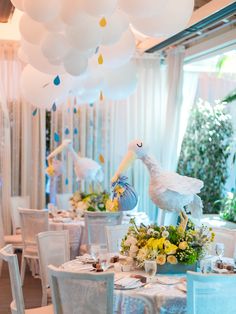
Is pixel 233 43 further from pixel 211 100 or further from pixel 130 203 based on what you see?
pixel 130 203

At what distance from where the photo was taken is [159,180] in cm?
418

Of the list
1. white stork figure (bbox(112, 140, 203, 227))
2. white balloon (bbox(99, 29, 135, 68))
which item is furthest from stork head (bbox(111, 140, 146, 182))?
white balloon (bbox(99, 29, 135, 68))

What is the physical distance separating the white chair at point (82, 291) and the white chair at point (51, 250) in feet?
3.89

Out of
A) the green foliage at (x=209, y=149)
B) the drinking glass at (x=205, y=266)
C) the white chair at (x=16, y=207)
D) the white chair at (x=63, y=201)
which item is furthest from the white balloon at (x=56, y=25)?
the green foliage at (x=209, y=149)

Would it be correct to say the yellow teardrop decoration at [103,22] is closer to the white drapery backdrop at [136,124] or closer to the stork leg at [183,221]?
the stork leg at [183,221]

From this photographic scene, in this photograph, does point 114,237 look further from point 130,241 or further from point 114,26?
point 114,26

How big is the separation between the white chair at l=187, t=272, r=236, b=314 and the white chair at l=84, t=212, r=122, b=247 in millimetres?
2868

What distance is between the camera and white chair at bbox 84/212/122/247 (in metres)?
6.07

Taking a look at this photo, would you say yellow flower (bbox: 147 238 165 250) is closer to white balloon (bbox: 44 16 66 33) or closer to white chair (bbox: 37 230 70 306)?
white chair (bbox: 37 230 70 306)

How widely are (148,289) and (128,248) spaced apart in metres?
0.55

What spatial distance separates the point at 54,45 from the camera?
4.73 meters

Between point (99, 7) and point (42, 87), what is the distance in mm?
2132

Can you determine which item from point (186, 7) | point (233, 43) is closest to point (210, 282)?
point (186, 7)

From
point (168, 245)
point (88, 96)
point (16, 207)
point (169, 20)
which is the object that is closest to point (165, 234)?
point (168, 245)
